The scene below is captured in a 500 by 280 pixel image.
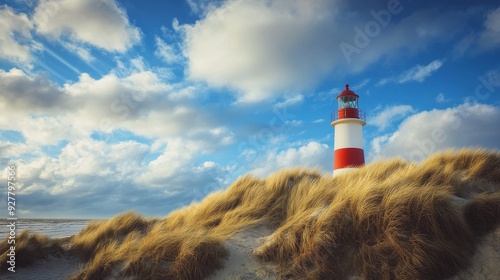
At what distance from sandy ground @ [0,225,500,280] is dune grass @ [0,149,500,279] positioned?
95 mm

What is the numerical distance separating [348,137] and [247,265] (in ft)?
36.1

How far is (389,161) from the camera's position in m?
7.28

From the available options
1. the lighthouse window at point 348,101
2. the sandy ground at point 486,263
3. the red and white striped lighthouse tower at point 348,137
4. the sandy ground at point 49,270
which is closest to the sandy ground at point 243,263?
→ the sandy ground at point 486,263

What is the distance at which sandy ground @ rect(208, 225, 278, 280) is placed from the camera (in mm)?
4285

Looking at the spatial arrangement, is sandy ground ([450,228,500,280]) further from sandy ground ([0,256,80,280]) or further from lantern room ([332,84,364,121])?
lantern room ([332,84,364,121])

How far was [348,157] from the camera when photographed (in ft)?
45.8

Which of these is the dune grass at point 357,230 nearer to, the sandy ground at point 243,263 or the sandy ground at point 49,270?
the sandy ground at point 243,263

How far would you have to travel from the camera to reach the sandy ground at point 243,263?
4285mm

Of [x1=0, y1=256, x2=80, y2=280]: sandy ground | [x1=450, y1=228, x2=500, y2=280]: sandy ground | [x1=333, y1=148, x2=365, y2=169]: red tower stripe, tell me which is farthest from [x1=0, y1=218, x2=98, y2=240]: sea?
[x1=333, y1=148, x2=365, y2=169]: red tower stripe

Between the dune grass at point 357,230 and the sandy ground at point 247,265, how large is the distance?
95mm

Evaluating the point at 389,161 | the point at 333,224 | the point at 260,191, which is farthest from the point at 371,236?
the point at 389,161

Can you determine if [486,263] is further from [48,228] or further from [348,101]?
[48,228]

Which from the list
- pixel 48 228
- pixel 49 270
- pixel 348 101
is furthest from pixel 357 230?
pixel 48 228

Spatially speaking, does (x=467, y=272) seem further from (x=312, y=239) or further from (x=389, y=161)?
(x=389, y=161)
